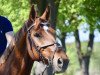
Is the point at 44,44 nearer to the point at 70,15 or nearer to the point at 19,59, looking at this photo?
the point at 19,59

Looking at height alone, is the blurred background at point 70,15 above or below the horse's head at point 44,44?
below

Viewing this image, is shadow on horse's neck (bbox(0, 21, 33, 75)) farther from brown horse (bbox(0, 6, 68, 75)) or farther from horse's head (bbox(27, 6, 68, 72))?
horse's head (bbox(27, 6, 68, 72))

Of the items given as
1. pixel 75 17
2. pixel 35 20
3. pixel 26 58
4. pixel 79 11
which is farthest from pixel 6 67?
pixel 75 17

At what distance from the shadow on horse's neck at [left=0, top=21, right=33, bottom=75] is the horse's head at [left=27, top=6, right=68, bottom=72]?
Result: 5.6 inches

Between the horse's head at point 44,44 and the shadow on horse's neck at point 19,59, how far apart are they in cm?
14

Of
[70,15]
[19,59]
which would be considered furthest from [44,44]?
[70,15]

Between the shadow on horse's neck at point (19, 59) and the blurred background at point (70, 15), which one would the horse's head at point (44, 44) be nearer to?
the shadow on horse's neck at point (19, 59)

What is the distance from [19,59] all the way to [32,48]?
355 millimetres

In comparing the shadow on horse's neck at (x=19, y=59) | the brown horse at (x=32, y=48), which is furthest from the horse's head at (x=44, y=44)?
the shadow on horse's neck at (x=19, y=59)

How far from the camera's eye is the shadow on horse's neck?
233 inches

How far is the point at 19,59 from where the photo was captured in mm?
6000

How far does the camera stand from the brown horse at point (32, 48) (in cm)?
548

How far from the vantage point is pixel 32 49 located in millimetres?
5738

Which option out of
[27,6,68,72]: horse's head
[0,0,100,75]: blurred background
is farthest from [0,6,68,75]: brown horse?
[0,0,100,75]: blurred background
